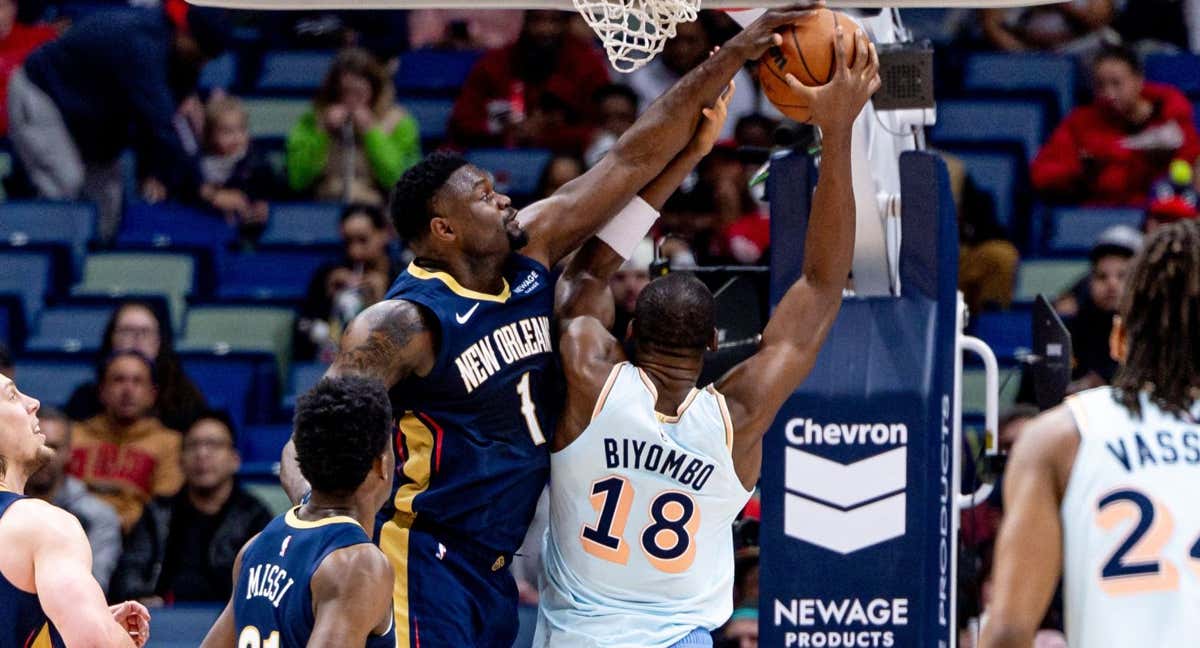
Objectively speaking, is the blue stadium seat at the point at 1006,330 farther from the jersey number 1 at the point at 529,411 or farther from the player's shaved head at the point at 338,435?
the player's shaved head at the point at 338,435

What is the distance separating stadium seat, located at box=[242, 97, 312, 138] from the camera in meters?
11.7

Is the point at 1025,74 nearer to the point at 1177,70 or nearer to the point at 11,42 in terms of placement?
the point at 1177,70

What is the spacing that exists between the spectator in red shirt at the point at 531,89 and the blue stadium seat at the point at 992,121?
2.00 m

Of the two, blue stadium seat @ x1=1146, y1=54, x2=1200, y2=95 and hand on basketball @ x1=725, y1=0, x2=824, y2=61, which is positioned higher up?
hand on basketball @ x1=725, y1=0, x2=824, y2=61

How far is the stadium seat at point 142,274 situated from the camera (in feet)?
34.2

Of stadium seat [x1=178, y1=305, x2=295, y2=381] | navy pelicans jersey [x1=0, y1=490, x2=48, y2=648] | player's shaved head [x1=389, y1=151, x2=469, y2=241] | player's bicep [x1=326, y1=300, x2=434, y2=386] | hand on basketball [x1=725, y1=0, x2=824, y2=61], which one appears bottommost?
stadium seat [x1=178, y1=305, x2=295, y2=381]

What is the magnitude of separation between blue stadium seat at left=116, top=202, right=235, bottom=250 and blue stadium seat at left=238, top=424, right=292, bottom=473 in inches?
75.8

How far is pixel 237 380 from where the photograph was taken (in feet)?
31.4

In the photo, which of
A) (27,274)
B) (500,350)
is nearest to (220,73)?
(27,274)

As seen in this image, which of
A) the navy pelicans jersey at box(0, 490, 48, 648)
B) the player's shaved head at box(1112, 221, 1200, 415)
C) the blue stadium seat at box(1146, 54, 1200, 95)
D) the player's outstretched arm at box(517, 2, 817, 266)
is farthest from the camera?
the blue stadium seat at box(1146, 54, 1200, 95)

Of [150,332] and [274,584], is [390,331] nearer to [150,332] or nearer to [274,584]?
[274,584]

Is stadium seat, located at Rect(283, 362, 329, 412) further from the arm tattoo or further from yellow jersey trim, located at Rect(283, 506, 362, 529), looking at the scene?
yellow jersey trim, located at Rect(283, 506, 362, 529)

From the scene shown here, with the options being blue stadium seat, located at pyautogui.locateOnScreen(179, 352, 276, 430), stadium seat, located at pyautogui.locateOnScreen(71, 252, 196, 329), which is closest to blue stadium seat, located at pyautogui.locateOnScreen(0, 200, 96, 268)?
stadium seat, located at pyautogui.locateOnScreen(71, 252, 196, 329)

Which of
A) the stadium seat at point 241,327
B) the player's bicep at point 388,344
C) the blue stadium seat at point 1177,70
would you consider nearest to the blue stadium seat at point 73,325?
the stadium seat at point 241,327
